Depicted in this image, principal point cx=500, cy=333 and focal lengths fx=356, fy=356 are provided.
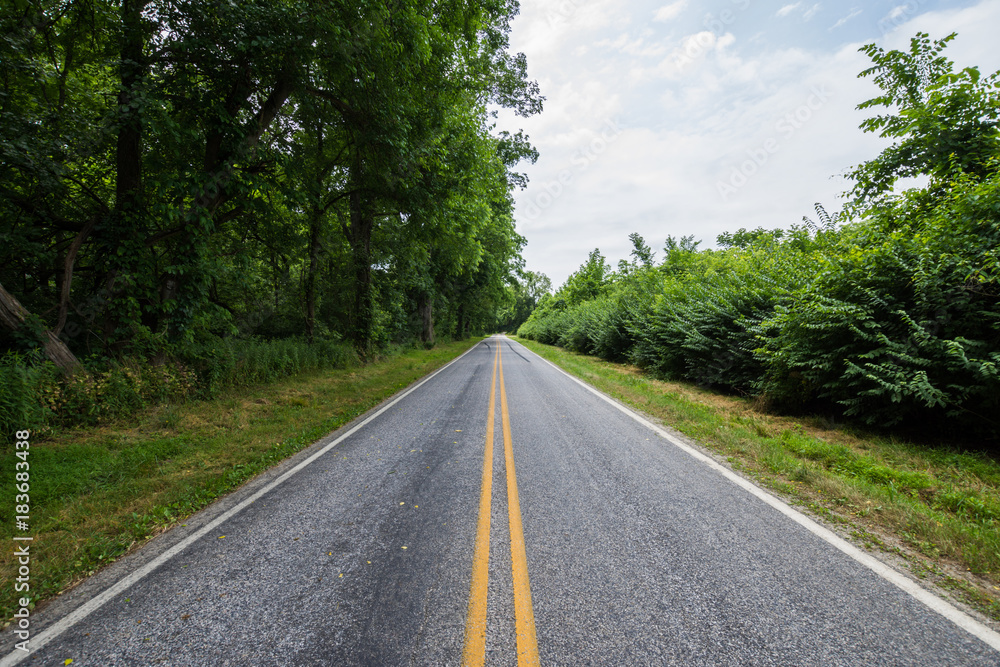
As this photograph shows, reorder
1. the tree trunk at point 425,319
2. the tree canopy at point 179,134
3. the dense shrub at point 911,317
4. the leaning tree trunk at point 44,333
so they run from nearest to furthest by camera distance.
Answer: the dense shrub at point 911,317 < the leaning tree trunk at point 44,333 < the tree canopy at point 179,134 < the tree trunk at point 425,319

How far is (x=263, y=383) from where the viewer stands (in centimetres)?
919

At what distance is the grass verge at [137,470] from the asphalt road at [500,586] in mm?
319

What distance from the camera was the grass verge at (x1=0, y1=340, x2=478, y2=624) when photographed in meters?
2.86

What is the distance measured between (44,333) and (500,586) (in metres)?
7.92

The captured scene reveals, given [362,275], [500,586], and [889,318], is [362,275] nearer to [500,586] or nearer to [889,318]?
[500,586]

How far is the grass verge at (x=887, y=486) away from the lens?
8.73 ft

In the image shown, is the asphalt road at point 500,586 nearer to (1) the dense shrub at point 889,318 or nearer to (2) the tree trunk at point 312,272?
(1) the dense shrub at point 889,318

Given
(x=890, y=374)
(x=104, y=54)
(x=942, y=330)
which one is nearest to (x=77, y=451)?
(x=104, y=54)

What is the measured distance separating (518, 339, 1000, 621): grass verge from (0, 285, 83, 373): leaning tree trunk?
10056 millimetres

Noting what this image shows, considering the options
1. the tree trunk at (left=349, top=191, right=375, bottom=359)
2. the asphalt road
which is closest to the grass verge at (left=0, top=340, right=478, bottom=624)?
the asphalt road

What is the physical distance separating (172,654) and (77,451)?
4515mm

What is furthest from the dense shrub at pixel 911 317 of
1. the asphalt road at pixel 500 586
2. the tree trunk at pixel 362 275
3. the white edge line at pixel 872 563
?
the tree trunk at pixel 362 275

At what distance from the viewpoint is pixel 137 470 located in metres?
4.33

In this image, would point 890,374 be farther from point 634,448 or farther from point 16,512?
point 16,512
